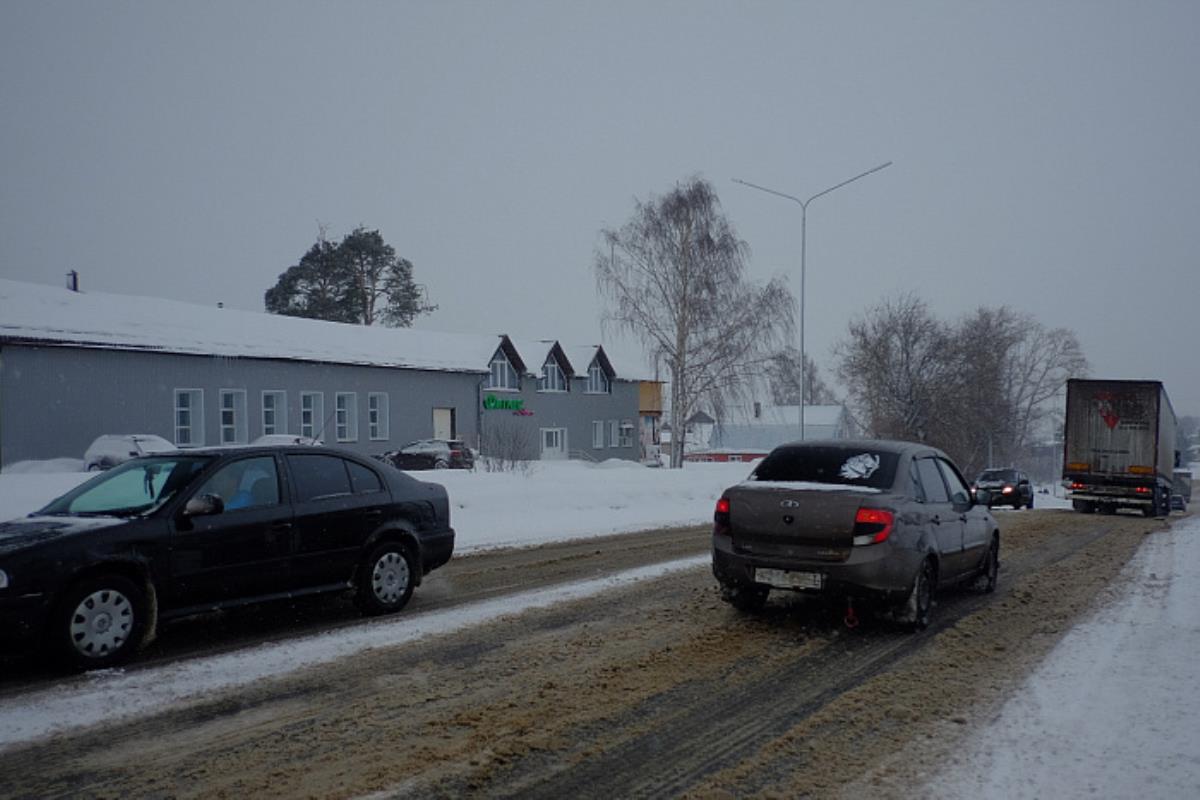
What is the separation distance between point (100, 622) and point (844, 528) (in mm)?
5583

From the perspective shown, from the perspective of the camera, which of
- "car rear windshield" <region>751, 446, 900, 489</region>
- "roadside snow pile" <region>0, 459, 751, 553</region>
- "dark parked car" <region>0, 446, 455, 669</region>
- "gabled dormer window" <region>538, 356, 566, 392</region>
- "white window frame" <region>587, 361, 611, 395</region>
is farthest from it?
"white window frame" <region>587, 361, 611, 395</region>

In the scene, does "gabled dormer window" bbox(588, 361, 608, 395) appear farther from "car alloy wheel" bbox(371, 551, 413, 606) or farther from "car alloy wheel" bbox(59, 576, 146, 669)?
"car alloy wheel" bbox(59, 576, 146, 669)

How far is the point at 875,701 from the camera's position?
6117 mm

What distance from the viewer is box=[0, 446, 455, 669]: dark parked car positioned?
21.5 feet

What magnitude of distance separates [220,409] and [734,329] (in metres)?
21.2

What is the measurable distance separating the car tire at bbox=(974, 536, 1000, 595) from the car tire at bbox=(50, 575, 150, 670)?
26.1ft

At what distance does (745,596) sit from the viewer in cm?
877

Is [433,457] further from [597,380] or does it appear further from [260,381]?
[597,380]

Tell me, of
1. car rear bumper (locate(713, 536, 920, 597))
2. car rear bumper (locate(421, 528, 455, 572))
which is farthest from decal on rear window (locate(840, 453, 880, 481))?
car rear bumper (locate(421, 528, 455, 572))

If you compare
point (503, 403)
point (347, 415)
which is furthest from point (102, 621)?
point (503, 403)

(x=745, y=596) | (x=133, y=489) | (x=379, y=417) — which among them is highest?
(x=133, y=489)

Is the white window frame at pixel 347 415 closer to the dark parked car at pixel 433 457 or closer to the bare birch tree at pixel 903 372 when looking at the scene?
the dark parked car at pixel 433 457

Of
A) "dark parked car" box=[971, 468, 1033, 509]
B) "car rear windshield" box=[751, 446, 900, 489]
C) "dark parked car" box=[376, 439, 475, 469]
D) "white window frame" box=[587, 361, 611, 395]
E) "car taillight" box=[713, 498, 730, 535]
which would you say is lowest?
"dark parked car" box=[971, 468, 1033, 509]

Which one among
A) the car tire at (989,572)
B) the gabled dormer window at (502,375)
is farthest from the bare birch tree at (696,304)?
the car tire at (989,572)
